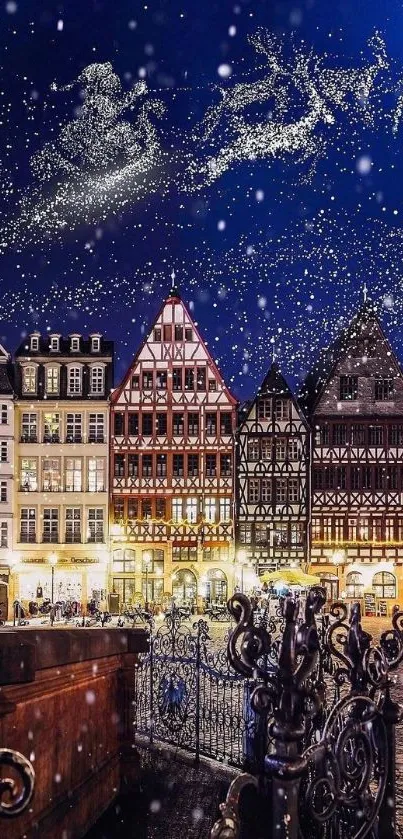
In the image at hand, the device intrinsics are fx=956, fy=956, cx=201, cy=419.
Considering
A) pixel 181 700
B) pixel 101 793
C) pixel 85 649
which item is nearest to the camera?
pixel 85 649

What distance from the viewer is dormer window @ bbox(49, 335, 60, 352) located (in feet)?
144

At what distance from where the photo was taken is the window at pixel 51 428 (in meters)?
43.4

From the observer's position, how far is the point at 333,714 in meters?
4.79

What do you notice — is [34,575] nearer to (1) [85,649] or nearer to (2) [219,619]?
(2) [219,619]

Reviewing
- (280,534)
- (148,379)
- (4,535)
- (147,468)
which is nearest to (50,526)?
(4,535)

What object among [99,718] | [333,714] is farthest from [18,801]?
[99,718]

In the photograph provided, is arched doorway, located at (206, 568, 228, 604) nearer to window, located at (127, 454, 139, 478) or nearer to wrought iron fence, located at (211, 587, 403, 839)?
window, located at (127, 454, 139, 478)

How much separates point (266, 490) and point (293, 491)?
1226mm

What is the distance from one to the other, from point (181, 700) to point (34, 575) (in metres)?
32.4

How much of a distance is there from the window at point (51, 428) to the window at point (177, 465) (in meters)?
5.35

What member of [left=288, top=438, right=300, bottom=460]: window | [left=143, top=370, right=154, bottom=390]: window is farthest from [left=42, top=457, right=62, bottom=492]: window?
[left=288, top=438, right=300, bottom=460]: window

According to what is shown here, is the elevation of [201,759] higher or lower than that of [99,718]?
lower

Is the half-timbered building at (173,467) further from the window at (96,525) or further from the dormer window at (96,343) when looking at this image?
the dormer window at (96,343)

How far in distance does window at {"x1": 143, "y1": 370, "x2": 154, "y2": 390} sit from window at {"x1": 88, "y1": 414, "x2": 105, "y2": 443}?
2.43 metres
